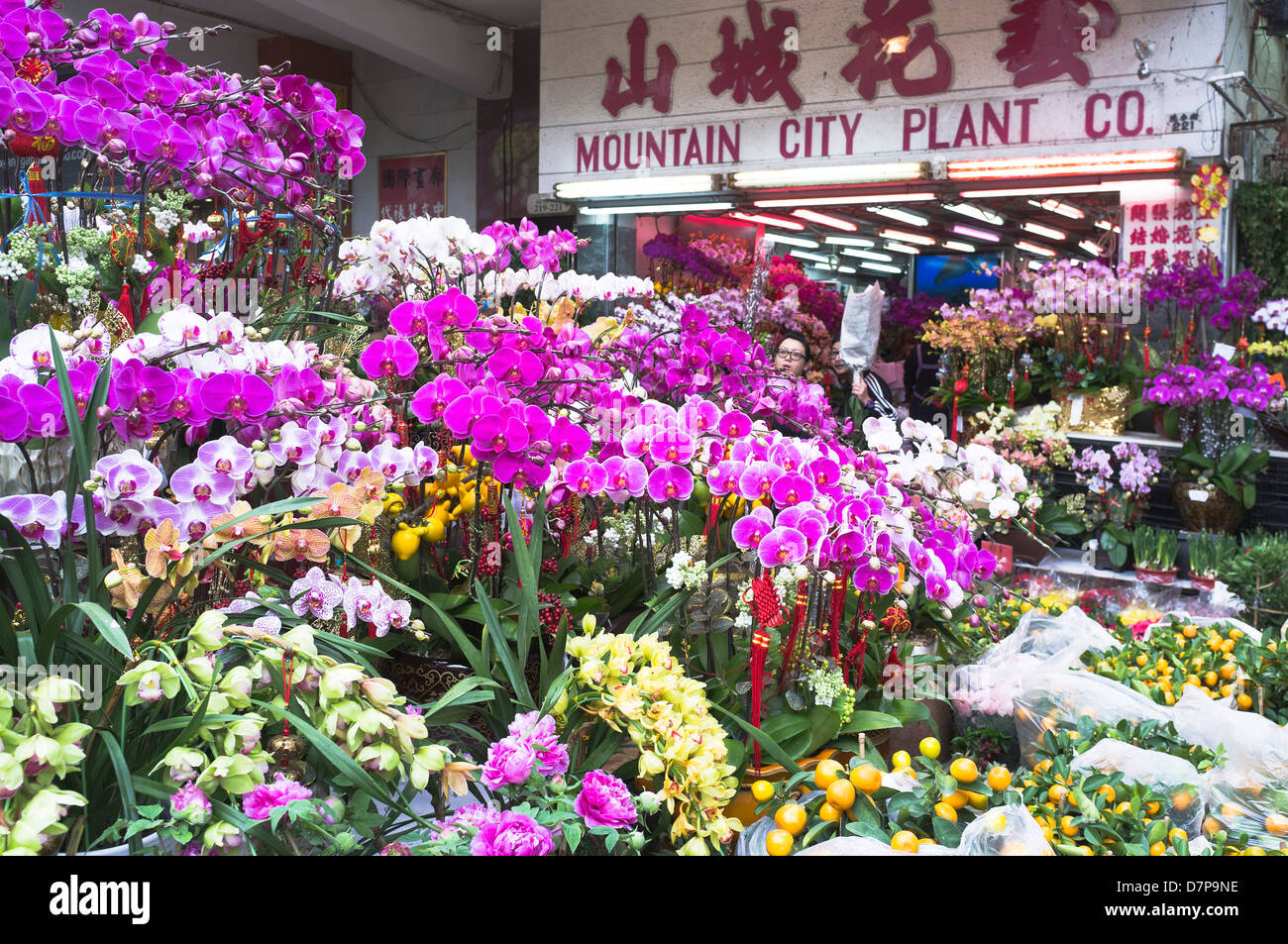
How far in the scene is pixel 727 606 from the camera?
1462mm

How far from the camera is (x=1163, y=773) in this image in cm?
143

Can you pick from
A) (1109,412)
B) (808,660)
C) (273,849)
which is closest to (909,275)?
(1109,412)

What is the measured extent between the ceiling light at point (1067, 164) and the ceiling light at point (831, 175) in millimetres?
220

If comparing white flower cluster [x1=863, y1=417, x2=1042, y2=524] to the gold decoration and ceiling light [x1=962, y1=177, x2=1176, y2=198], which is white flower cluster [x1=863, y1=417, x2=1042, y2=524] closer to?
the gold decoration

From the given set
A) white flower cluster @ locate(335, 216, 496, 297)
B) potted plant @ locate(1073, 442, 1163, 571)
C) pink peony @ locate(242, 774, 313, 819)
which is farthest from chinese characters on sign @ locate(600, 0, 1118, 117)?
pink peony @ locate(242, 774, 313, 819)

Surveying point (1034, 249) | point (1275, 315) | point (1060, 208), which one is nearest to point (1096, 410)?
point (1275, 315)

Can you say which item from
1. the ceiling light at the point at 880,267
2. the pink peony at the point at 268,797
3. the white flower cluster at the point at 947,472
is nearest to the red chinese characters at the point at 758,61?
the ceiling light at the point at 880,267

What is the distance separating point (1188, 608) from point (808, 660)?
2575 mm

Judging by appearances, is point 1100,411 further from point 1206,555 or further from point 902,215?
point 902,215

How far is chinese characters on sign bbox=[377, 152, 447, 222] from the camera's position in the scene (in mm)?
8484

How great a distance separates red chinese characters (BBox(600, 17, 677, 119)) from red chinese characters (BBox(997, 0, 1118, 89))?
198 centimetres

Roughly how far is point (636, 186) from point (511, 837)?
5763 millimetres
